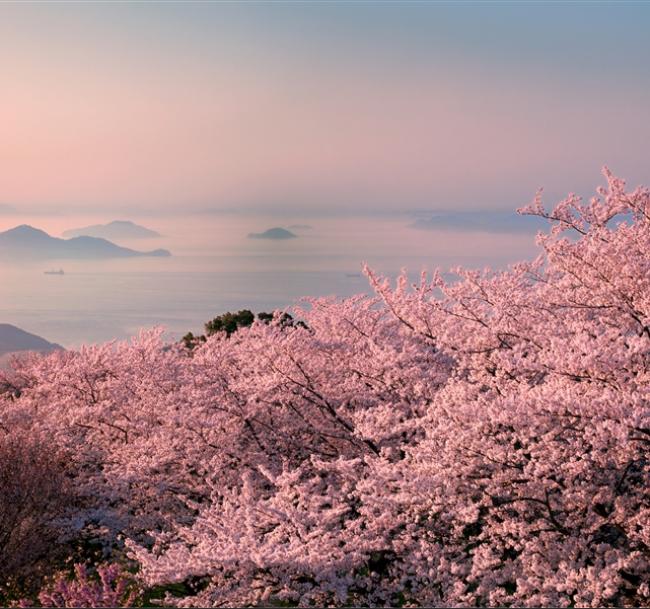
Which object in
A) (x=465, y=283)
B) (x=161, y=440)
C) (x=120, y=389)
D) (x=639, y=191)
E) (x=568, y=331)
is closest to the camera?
(x=568, y=331)

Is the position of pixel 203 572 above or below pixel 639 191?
below

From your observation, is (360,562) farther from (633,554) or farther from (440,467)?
(633,554)

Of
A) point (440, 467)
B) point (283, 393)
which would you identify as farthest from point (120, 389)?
point (440, 467)

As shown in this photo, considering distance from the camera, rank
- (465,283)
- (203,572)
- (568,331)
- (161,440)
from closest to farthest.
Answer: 1. (203,572)
2. (568,331)
3. (465,283)
4. (161,440)

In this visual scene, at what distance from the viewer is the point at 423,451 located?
1384 centimetres

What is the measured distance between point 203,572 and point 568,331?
8.15 metres

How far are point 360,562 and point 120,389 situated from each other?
11714 millimetres

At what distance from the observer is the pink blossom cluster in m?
12.8

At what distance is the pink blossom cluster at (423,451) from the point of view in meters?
12.8

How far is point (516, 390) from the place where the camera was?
14.0 m

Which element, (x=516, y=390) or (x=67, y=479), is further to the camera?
(x=67, y=479)

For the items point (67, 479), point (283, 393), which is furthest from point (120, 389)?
point (283, 393)

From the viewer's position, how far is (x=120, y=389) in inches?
934

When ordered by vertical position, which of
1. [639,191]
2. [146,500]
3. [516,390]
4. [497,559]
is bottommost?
[146,500]
